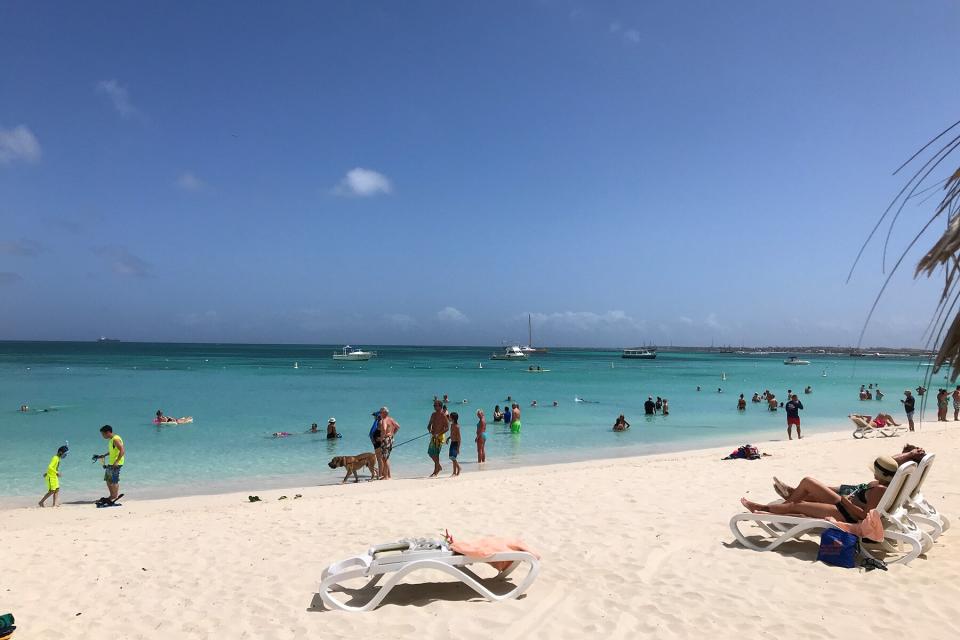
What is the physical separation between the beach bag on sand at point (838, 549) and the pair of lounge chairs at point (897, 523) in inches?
4.0

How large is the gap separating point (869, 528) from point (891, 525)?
45 cm

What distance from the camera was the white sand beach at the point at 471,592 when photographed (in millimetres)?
4398

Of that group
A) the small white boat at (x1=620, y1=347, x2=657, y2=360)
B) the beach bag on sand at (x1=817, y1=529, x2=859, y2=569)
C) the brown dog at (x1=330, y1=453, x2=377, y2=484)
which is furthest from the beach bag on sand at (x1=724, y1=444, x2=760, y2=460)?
the small white boat at (x1=620, y1=347, x2=657, y2=360)

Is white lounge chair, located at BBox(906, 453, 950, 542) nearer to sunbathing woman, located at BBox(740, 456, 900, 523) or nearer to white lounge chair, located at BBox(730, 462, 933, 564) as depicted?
white lounge chair, located at BBox(730, 462, 933, 564)

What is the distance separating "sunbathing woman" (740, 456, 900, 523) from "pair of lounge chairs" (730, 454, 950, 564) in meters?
0.12

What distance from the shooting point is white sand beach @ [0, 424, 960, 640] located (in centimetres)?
440

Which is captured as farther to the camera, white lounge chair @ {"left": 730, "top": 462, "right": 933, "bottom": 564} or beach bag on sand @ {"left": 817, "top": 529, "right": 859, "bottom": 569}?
white lounge chair @ {"left": 730, "top": 462, "right": 933, "bottom": 564}

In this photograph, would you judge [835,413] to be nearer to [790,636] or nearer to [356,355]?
[790,636]

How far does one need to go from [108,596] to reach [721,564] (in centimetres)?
565

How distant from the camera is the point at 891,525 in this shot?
5.71 meters

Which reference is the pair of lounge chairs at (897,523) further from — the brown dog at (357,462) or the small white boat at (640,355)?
the small white boat at (640,355)

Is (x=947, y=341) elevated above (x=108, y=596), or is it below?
above

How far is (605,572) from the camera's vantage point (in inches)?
215

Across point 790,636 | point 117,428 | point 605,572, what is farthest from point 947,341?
point 117,428
